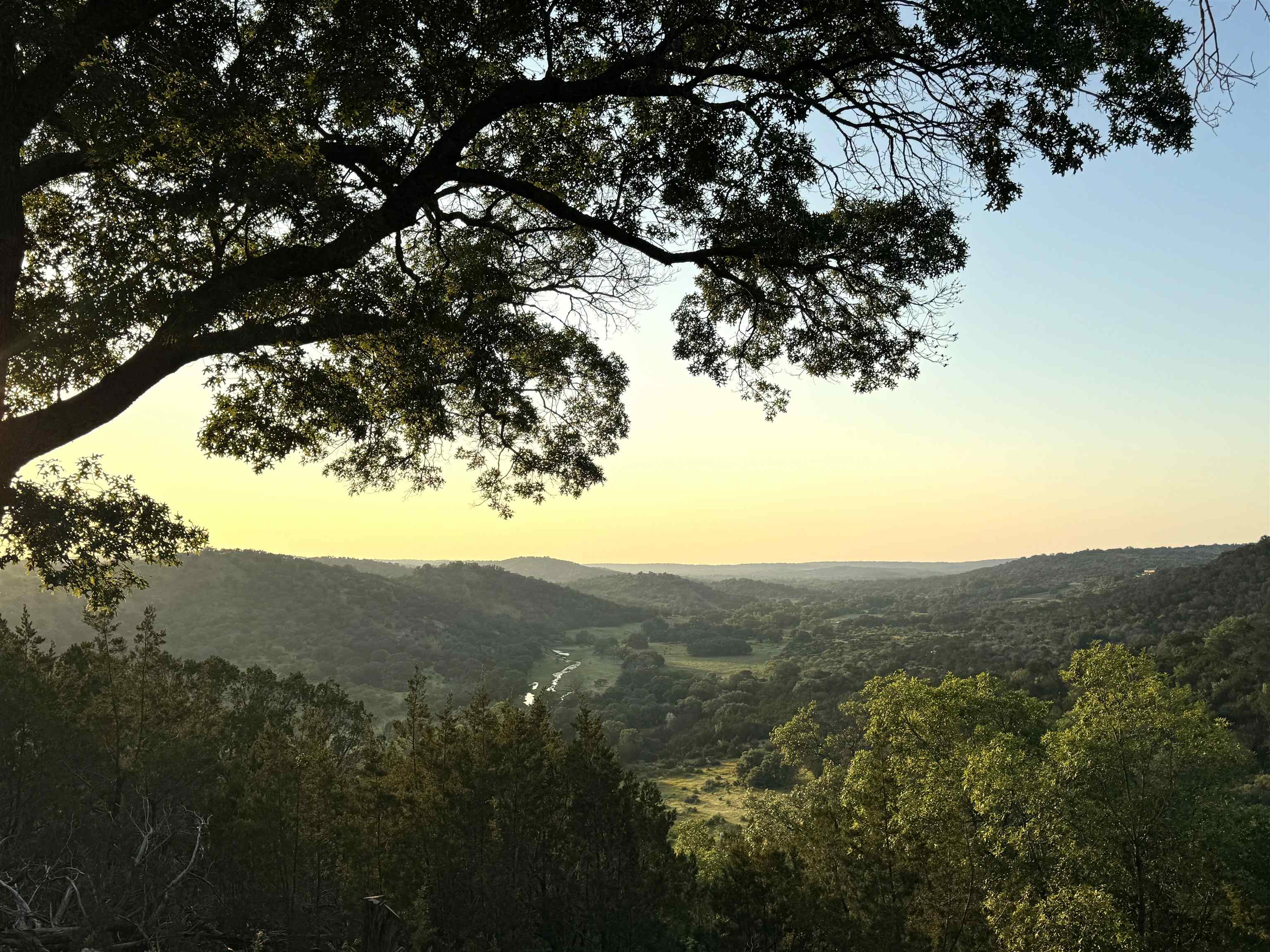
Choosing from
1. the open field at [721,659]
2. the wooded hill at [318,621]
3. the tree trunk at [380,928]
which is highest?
the tree trunk at [380,928]

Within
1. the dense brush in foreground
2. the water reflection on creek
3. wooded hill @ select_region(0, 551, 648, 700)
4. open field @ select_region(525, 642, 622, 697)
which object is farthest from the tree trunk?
open field @ select_region(525, 642, 622, 697)

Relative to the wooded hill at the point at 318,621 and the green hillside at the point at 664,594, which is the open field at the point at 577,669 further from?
the green hillside at the point at 664,594

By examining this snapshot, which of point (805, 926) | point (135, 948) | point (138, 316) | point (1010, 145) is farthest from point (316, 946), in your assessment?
point (1010, 145)

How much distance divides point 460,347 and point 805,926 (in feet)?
38.7

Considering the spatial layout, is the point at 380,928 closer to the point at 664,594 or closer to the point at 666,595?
the point at 666,595

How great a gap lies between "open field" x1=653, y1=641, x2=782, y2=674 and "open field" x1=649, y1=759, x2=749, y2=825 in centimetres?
3449

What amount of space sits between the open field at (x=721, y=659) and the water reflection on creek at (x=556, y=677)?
50.6 feet

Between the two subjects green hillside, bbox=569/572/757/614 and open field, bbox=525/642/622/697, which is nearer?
open field, bbox=525/642/622/697

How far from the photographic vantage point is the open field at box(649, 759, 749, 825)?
1737 inches

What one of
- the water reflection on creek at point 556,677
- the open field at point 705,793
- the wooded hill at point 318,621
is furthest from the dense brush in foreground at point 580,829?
the wooded hill at point 318,621

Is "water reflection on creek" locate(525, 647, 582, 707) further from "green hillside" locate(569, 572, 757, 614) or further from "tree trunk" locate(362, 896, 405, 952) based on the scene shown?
"tree trunk" locate(362, 896, 405, 952)

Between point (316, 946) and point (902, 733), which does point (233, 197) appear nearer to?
point (316, 946)

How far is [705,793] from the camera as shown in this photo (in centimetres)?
4956

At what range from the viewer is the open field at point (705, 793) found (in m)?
44.1
